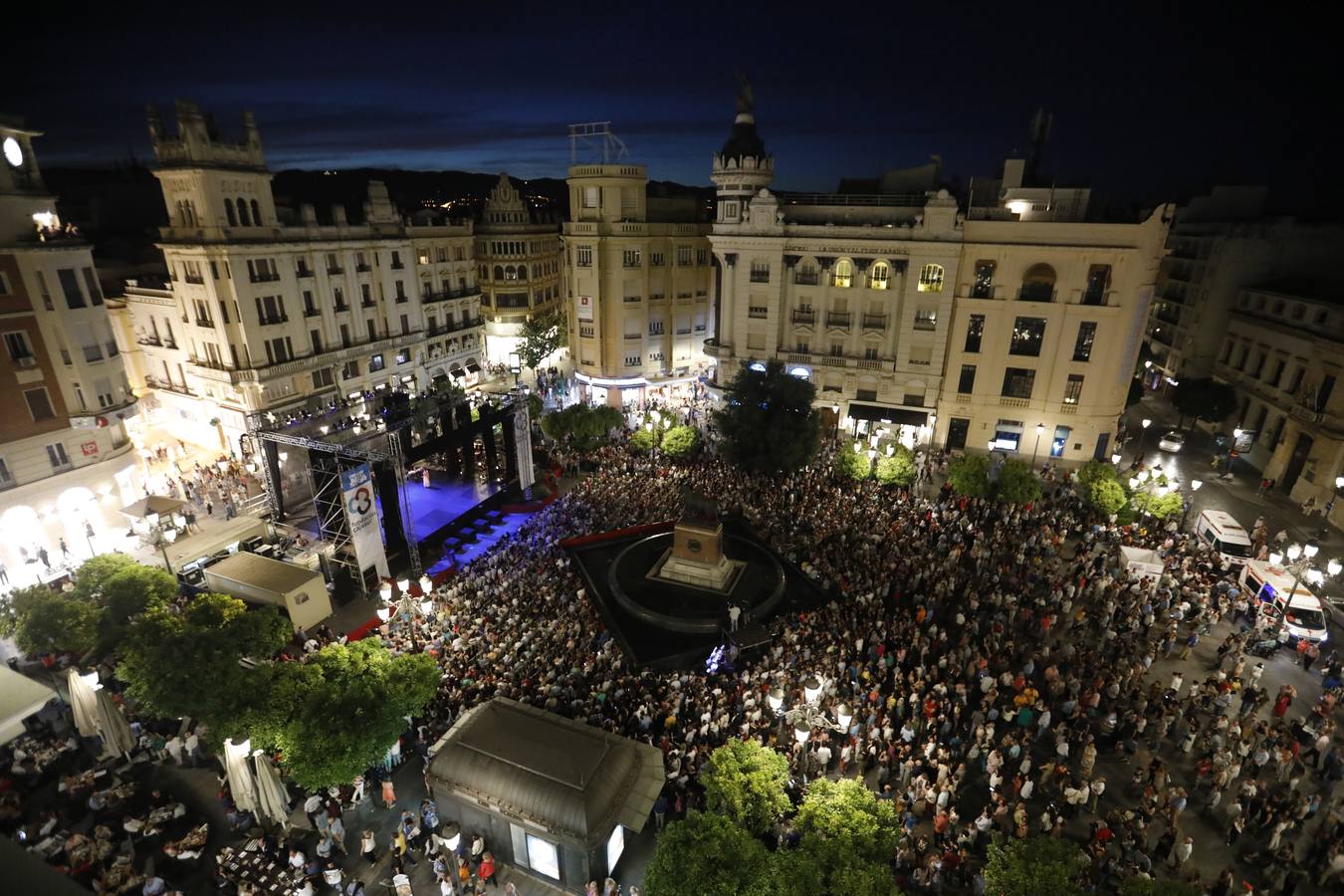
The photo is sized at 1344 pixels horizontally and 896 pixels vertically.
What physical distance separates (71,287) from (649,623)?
1248 inches

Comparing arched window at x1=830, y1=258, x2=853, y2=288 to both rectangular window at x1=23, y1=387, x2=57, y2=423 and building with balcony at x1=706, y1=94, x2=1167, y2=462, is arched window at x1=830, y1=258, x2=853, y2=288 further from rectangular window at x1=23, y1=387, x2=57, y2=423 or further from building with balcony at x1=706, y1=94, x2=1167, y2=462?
rectangular window at x1=23, y1=387, x2=57, y2=423

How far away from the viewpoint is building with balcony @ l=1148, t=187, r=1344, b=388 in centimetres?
4762

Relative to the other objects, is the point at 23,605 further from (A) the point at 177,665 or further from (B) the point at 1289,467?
(B) the point at 1289,467

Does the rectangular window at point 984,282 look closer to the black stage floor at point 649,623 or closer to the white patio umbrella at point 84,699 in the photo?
the black stage floor at point 649,623

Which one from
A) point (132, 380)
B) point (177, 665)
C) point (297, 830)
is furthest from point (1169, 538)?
point (132, 380)

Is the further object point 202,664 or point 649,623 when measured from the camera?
point 649,623

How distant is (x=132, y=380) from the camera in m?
45.8

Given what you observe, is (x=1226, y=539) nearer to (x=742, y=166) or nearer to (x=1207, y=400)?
(x=1207, y=400)

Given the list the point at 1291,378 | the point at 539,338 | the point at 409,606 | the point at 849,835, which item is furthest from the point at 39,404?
the point at 1291,378

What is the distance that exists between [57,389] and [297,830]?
89.0 feet

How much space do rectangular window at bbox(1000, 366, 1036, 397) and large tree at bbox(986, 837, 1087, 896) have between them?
113 ft

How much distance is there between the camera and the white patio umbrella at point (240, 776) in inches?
661

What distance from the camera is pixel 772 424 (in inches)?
1409

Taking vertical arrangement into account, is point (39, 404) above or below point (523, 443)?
above
